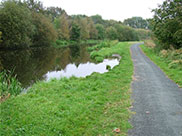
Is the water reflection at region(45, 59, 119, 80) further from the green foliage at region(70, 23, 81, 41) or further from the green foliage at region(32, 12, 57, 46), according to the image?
the green foliage at region(70, 23, 81, 41)

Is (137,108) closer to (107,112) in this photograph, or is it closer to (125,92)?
(107,112)

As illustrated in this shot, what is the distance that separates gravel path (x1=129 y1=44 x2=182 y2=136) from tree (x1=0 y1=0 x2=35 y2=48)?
38.9 meters

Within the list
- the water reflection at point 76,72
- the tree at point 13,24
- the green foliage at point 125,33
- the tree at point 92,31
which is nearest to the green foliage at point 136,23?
the green foliage at point 125,33

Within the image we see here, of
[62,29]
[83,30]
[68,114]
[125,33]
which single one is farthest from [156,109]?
[125,33]

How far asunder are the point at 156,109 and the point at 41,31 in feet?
176

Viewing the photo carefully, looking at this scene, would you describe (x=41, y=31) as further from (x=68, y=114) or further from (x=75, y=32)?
(x=68, y=114)

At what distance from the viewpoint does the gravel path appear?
5.43 m

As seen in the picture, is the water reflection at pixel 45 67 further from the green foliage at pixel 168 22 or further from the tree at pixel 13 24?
the tree at pixel 13 24

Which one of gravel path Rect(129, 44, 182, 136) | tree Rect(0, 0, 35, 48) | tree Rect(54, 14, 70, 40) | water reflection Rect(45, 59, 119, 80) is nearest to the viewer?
gravel path Rect(129, 44, 182, 136)

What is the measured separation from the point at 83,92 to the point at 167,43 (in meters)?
21.1

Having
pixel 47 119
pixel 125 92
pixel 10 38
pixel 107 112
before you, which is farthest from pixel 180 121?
pixel 10 38

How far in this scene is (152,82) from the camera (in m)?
11.6

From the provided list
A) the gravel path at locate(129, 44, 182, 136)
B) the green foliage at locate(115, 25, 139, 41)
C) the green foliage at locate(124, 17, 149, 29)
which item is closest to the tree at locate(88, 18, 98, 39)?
the green foliage at locate(115, 25, 139, 41)

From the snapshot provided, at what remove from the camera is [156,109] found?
7062 mm
